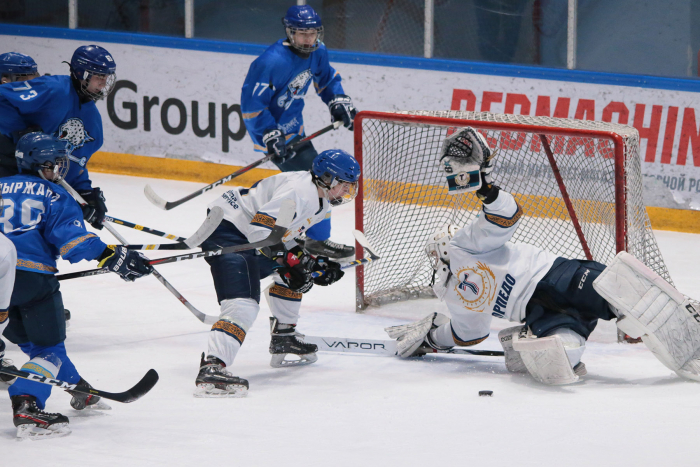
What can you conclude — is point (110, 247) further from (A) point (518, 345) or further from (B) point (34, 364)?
(A) point (518, 345)

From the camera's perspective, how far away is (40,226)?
119 inches

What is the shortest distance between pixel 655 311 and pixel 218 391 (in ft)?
4.88

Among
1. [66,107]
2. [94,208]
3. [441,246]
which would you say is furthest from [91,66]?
[441,246]

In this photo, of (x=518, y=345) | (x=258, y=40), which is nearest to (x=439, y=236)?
(x=518, y=345)

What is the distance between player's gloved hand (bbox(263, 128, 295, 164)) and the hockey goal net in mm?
404

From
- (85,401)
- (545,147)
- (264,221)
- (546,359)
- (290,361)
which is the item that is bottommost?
(290,361)

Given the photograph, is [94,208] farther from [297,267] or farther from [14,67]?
[297,267]

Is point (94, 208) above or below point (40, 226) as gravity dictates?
below

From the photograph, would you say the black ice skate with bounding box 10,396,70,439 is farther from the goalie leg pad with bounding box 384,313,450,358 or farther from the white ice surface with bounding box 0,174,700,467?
the goalie leg pad with bounding box 384,313,450,358

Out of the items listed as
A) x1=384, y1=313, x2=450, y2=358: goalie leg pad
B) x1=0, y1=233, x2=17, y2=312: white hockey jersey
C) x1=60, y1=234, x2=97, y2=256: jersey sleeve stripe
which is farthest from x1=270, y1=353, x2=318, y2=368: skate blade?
x1=0, y1=233, x2=17, y2=312: white hockey jersey

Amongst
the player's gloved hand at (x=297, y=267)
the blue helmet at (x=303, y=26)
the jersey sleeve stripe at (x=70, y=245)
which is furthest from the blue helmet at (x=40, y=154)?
the blue helmet at (x=303, y=26)

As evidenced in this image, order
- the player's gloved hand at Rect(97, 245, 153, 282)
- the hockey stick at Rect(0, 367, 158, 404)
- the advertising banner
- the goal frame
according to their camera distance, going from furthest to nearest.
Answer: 1. the advertising banner
2. the goal frame
3. the player's gloved hand at Rect(97, 245, 153, 282)
4. the hockey stick at Rect(0, 367, 158, 404)

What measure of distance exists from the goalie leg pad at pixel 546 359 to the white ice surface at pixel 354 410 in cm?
5

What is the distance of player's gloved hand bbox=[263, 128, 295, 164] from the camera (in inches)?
188
